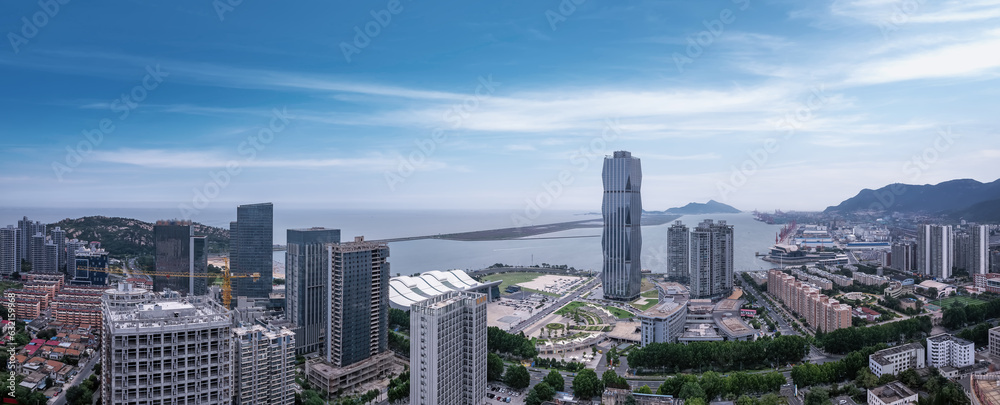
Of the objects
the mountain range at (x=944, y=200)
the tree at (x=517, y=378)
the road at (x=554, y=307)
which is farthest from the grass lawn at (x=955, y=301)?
the mountain range at (x=944, y=200)

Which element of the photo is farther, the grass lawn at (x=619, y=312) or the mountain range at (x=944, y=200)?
the mountain range at (x=944, y=200)

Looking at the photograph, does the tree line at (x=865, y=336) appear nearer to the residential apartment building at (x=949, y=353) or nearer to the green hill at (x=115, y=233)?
the residential apartment building at (x=949, y=353)

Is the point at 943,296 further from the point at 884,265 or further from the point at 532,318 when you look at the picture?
the point at 532,318

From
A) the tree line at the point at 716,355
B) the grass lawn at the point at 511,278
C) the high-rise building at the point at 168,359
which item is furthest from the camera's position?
the grass lawn at the point at 511,278

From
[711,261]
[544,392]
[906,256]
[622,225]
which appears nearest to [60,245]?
[544,392]

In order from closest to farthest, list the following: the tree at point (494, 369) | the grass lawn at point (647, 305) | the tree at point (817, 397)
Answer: the tree at point (817, 397) → the tree at point (494, 369) → the grass lawn at point (647, 305)

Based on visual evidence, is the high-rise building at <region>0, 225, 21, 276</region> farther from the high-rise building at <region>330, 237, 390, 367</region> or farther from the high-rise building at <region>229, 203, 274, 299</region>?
the high-rise building at <region>330, 237, 390, 367</region>
